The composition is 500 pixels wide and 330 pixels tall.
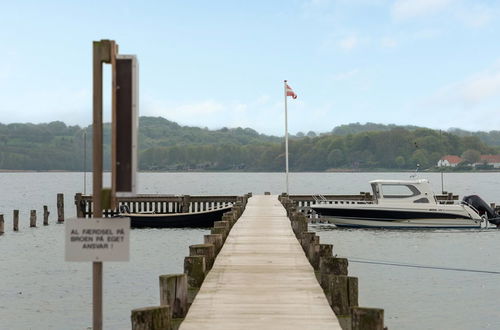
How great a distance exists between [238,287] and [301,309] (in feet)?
6.30

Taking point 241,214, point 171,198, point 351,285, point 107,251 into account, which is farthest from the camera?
point 171,198

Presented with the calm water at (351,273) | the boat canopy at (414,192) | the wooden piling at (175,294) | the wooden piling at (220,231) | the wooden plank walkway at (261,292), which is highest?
the boat canopy at (414,192)

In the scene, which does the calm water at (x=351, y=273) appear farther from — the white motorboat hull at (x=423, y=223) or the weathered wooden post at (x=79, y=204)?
the weathered wooden post at (x=79, y=204)

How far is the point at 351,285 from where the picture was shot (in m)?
10.1

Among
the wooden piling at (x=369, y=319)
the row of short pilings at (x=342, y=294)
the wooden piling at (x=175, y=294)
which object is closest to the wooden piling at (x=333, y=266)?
the row of short pilings at (x=342, y=294)

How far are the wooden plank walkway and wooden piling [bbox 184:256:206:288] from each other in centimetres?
20

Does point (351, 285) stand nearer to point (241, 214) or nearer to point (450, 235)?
point (241, 214)

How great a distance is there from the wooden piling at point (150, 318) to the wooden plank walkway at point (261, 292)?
1.19m

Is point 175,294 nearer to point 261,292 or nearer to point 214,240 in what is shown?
point 261,292

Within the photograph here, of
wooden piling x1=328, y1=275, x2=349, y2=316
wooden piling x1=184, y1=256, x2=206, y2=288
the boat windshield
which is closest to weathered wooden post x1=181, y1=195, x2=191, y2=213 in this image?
the boat windshield

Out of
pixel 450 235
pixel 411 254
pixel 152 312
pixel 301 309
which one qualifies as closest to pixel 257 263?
pixel 301 309

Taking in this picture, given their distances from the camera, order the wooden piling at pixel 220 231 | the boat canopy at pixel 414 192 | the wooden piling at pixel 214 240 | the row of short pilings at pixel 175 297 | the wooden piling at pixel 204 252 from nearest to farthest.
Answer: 1. the row of short pilings at pixel 175 297
2. the wooden piling at pixel 204 252
3. the wooden piling at pixel 214 240
4. the wooden piling at pixel 220 231
5. the boat canopy at pixel 414 192

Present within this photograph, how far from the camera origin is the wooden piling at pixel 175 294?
9742 millimetres

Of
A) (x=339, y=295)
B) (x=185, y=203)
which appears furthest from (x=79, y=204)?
(x=339, y=295)
